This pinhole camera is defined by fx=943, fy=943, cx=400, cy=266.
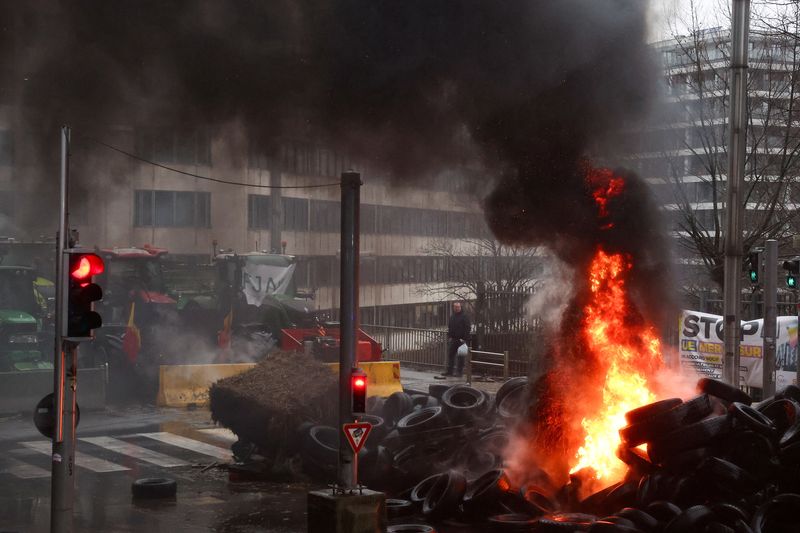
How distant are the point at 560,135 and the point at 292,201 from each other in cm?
1640

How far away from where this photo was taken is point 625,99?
1162cm

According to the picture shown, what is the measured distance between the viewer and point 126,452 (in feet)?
48.0

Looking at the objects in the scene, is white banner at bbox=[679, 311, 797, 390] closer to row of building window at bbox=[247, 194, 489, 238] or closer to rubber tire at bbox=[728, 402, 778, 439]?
row of building window at bbox=[247, 194, 489, 238]

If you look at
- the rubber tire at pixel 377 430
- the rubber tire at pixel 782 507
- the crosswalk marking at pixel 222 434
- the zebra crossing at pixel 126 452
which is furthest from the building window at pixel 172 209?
the rubber tire at pixel 782 507

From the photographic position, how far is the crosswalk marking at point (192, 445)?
14.5m

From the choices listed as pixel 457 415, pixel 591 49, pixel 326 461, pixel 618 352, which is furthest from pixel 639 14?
pixel 326 461

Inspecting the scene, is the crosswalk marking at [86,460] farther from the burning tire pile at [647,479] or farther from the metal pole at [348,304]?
the metal pole at [348,304]

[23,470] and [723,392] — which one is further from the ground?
[723,392]

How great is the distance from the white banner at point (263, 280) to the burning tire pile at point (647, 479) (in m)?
10.5

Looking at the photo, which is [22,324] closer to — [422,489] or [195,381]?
[195,381]

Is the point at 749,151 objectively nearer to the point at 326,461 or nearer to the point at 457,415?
the point at 457,415

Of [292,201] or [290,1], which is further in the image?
[292,201]

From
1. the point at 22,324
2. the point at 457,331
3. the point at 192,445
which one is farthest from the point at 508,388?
the point at 22,324

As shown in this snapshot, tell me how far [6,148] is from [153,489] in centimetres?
639
